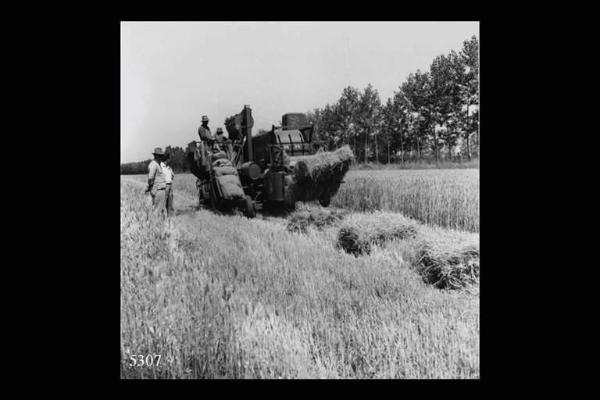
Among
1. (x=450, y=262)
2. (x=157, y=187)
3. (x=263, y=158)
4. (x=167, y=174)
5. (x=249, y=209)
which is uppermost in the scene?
(x=263, y=158)

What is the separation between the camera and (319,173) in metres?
9.41

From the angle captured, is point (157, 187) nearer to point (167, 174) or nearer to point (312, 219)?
point (167, 174)

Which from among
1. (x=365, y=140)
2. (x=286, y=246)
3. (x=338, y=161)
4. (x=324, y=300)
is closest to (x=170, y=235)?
(x=286, y=246)

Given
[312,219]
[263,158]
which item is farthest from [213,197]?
[312,219]

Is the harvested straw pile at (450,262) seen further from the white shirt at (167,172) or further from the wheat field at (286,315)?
the white shirt at (167,172)

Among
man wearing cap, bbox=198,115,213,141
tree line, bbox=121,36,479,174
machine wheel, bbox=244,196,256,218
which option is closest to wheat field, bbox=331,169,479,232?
tree line, bbox=121,36,479,174

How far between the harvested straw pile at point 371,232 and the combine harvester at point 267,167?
3.32 metres

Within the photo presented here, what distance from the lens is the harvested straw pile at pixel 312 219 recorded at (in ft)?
26.1

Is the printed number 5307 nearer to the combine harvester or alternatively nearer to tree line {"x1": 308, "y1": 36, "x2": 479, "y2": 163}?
tree line {"x1": 308, "y1": 36, "x2": 479, "y2": 163}

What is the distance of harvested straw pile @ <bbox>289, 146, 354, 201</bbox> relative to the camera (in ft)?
30.8

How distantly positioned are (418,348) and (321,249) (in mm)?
2950

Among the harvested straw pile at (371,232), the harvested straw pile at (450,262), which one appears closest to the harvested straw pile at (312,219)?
the harvested straw pile at (371,232)

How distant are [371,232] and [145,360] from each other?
382 centimetres

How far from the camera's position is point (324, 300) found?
12.1ft
